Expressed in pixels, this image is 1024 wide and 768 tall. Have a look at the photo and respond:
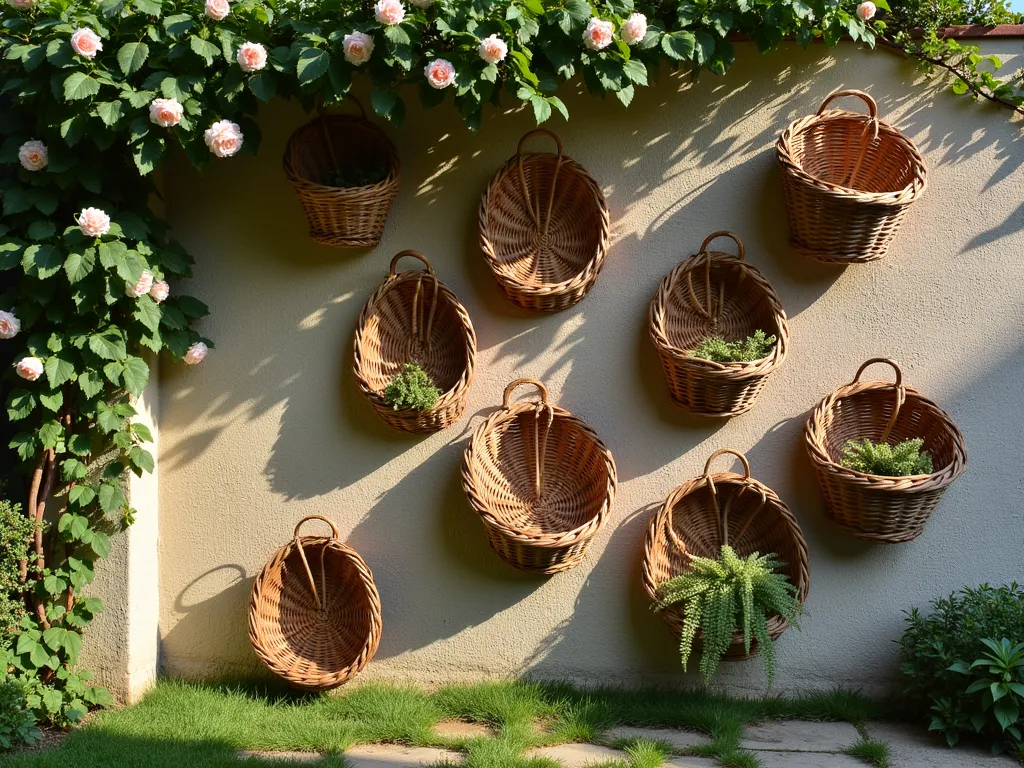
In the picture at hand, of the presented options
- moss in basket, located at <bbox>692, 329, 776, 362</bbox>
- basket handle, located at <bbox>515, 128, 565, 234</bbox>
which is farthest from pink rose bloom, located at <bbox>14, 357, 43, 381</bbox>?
moss in basket, located at <bbox>692, 329, 776, 362</bbox>

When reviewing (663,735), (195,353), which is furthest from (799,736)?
(195,353)

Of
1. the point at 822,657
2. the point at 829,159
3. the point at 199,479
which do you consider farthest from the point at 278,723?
the point at 829,159

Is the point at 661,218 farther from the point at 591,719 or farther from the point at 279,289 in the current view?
the point at 591,719

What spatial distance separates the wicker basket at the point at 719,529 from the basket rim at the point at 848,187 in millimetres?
1051

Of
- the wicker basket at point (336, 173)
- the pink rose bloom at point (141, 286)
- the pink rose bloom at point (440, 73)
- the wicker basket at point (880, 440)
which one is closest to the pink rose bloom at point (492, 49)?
the pink rose bloom at point (440, 73)

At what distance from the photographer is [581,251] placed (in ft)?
12.7

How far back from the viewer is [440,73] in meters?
3.43

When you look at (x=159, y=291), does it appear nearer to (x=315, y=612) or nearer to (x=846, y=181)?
(x=315, y=612)

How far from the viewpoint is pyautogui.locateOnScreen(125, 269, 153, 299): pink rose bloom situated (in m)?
3.60

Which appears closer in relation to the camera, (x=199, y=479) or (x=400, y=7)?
(x=400, y=7)

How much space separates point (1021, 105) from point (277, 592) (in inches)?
136

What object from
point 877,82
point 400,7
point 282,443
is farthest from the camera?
point 282,443

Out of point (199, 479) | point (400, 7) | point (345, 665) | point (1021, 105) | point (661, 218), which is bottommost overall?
point (345, 665)

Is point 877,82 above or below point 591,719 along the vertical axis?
above
